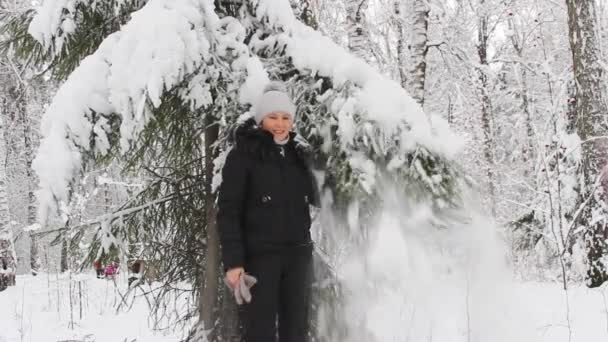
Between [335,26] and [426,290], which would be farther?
[335,26]

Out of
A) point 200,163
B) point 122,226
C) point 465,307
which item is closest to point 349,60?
point 200,163

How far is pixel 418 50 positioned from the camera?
26.1ft

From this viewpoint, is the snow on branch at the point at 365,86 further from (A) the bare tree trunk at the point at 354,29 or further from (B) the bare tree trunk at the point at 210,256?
(A) the bare tree trunk at the point at 354,29

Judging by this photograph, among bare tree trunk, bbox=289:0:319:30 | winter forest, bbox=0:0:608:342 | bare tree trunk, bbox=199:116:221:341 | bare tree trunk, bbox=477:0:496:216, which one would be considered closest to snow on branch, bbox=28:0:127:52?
winter forest, bbox=0:0:608:342

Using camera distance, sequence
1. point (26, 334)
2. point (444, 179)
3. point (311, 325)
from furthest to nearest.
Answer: point (26, 334), point (311, 325), point (444, 179)

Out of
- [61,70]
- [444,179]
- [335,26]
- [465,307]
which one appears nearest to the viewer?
[444,179]

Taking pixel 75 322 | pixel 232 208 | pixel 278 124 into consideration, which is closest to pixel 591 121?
pixel 278 124

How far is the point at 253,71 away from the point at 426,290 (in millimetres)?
1454

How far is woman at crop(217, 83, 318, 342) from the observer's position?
2850 mm

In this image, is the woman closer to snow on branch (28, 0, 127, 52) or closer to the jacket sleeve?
the jacket sleeve

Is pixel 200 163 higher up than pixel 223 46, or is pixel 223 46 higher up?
pixel 223 46

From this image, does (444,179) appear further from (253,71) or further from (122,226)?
(122,226)

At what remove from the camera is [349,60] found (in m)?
3.01

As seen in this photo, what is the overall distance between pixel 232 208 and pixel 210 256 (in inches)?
24.9
